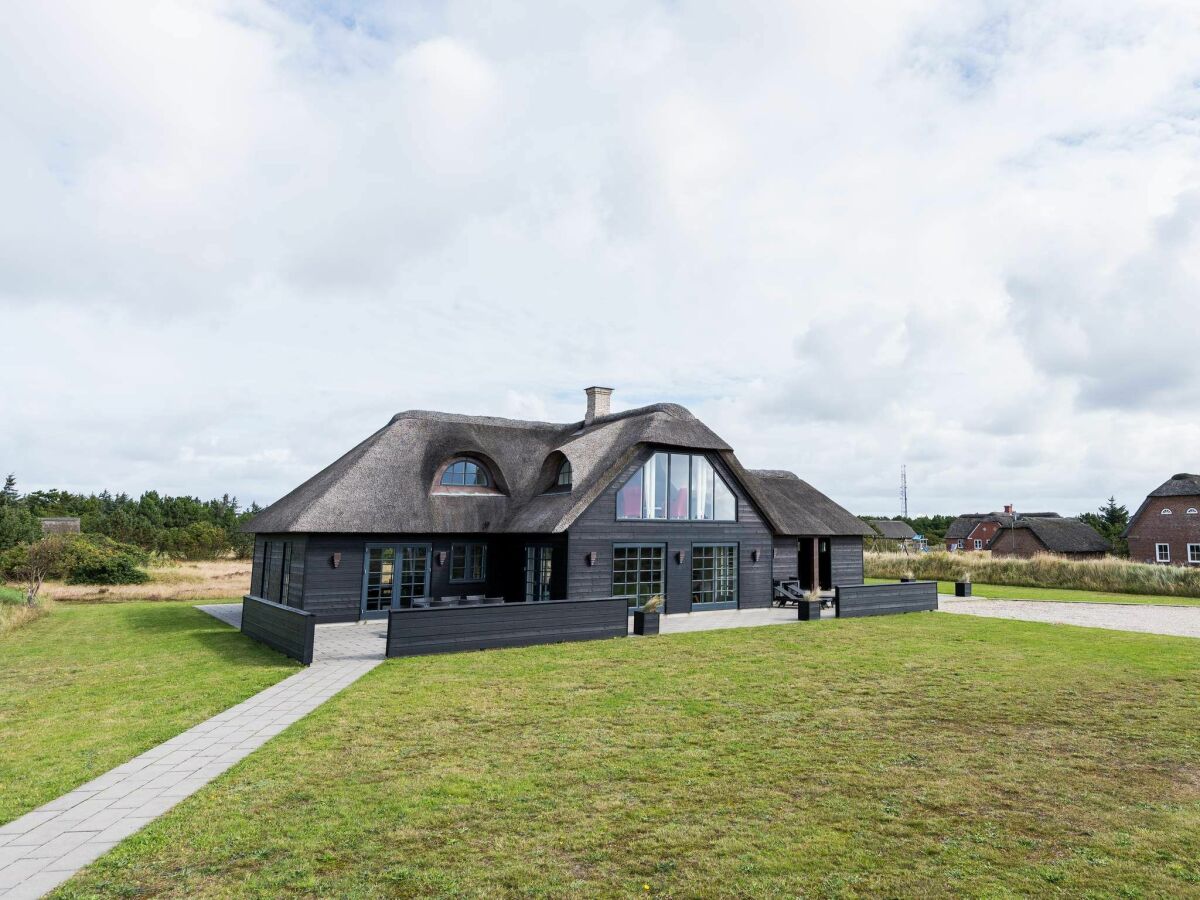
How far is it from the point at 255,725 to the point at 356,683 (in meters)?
2.05

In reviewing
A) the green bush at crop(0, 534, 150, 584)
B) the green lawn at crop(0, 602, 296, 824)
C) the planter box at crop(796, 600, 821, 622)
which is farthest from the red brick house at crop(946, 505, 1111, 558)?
the green bush at crop(0, 534, 150, 584)

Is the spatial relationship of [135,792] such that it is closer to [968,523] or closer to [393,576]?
[393,576]

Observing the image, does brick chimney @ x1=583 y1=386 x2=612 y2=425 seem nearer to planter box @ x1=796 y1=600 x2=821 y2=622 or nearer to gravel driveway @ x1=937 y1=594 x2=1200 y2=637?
planter box @ x1=796 y1=600 x2=821 y2=622

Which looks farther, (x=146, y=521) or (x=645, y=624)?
(x=146, y=521)

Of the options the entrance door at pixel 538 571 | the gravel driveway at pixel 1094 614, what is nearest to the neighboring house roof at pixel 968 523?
Result: the gravel driveway at pixel 1094 614

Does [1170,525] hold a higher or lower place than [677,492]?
higher

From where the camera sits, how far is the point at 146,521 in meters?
46.5

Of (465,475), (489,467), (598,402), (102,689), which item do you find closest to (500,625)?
(102,689)

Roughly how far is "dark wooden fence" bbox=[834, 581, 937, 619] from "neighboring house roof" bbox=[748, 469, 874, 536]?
3066 mm

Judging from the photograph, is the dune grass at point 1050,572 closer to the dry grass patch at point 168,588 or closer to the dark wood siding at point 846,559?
the dark wood siding at point 846,559

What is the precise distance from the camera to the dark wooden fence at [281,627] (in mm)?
11094

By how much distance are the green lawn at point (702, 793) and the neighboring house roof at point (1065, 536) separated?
46.1 m

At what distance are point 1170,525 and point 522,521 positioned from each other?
146 feet

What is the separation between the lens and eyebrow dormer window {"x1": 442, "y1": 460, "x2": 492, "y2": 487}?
18.1 metres
